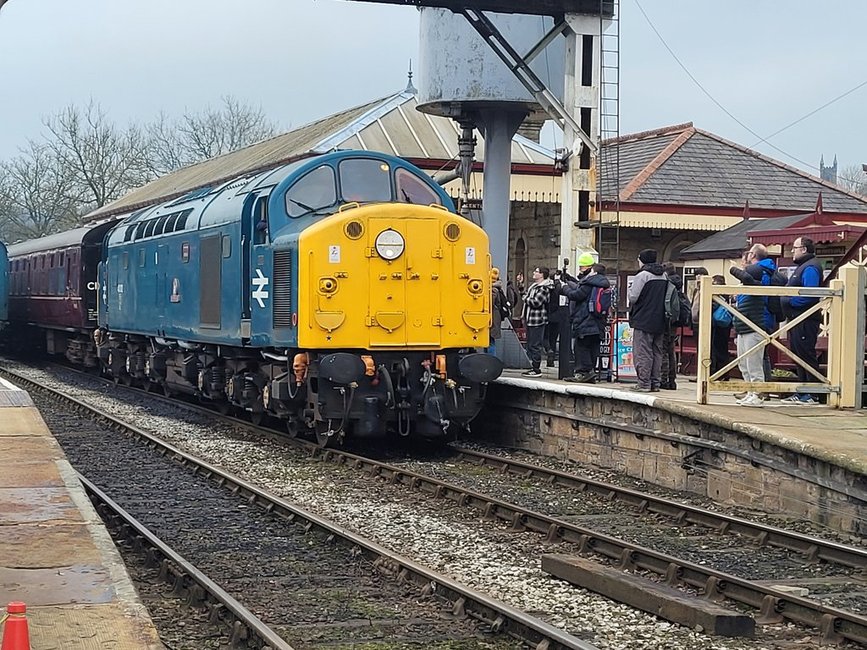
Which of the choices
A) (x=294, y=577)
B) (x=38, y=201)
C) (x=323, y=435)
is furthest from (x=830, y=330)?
(x=38, y=201)

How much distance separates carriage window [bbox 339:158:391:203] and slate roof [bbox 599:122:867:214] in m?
11.9

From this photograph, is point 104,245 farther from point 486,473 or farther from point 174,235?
point 486,473

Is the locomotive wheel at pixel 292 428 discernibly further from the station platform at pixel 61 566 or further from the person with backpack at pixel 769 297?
the person with backpack at pixel 769 297

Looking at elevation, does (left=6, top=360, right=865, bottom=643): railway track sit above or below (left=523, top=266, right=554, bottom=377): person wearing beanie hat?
below

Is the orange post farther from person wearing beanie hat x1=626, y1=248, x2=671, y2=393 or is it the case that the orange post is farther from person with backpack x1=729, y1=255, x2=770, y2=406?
person wearing beanie hat x1=626, y1=248, x2=671, y2=393

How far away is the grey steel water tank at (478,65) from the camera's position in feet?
62.8

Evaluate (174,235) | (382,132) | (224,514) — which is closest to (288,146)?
(382,132)

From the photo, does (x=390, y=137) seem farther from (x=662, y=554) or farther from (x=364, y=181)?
(x=662, y=554)

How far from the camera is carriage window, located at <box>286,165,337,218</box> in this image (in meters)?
13.6

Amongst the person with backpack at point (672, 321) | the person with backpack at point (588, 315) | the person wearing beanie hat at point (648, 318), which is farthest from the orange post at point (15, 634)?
the person with backpack at point (588, 315)

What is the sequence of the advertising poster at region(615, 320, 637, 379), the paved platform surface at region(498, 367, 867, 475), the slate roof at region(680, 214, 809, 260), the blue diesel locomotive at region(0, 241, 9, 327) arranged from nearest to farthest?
1. the paved platform surface at region(498, 367, 867, 475)
2. the advertising poster at region(615, 320, 637, 379)
3. the slate roof at region(680, 214, 809, 260)
4. the blue diesel locomotive at region(0, 241, 9, 327)

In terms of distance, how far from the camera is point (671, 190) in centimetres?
2609

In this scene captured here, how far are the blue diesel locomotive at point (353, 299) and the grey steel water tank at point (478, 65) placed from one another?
5.52m

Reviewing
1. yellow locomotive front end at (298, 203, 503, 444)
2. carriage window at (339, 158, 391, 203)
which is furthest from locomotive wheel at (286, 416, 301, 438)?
carriage window at (339, 158, 391, 203)
